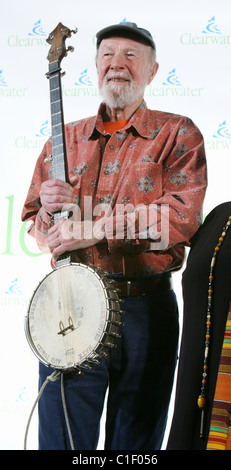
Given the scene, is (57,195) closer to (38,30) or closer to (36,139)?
(36,139)

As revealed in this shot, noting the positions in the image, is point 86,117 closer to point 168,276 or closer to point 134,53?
point 134,53

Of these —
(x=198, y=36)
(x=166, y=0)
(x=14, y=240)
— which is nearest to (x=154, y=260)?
(x=14, y=240)

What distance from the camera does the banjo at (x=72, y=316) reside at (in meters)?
1.81

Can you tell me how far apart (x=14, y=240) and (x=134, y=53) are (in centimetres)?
88

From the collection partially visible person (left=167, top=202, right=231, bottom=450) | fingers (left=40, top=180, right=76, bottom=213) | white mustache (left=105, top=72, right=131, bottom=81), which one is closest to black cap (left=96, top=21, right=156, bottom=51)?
white mustache (left=105, top=72, right=131, bottom=81)

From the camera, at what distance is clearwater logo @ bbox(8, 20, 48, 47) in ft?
8.31

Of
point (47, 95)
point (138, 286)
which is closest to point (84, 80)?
point (47, 95)

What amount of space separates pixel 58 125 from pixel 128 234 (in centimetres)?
45

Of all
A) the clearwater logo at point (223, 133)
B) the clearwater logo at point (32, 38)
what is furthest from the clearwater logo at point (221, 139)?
the clearwater logo at point (32, 38)

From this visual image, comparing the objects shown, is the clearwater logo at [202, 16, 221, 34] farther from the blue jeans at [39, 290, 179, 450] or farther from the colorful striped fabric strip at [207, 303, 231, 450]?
the colorful striped fabric strip at [207, 303, 231, 450]

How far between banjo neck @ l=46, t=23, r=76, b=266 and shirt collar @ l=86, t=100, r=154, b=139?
0.15m

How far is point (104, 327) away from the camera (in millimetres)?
1786

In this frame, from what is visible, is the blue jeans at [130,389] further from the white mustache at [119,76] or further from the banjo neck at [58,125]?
the white mustache at [119,76]

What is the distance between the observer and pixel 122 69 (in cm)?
213
